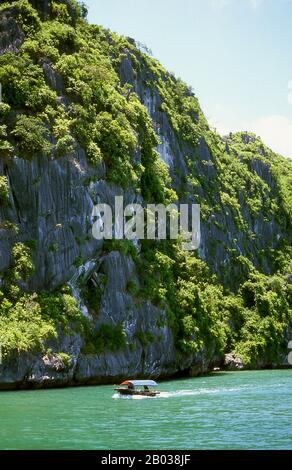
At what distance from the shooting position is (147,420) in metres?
22.3

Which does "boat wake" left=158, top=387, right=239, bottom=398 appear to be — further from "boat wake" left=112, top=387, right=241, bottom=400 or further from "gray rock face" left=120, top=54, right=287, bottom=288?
"gray rock face" left=120, top=54, right=287, bottom=288

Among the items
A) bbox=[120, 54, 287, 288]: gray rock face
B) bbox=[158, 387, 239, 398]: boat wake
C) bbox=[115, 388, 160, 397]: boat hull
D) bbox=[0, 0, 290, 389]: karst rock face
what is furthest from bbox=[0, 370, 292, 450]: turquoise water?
bbox=[120, 54, 287, 288]: gray rock face

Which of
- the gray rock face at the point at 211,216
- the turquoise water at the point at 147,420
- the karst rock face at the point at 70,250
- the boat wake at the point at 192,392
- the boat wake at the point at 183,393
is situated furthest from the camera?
the gray rock face at the point at 211,216

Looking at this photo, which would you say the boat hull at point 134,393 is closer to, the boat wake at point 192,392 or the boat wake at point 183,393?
the boat wake at point 183,393

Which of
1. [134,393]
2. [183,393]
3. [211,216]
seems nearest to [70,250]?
[183,393]

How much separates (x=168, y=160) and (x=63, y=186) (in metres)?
26.6

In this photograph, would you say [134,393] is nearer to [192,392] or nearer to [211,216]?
[192,392]

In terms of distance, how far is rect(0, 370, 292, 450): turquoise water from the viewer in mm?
17656

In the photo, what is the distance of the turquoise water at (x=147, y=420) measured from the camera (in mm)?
17656

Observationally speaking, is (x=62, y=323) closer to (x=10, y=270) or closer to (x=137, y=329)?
(x=10, y=270)

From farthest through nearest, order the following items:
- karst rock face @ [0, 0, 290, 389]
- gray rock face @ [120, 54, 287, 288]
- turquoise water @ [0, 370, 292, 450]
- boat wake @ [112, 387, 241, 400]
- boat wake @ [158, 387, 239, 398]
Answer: gray rock face @ [120, 54, 287, 288]
karst rock face @ [0, 0, 290, 389]
boat wake @ [158, 387, 239, 398]
boat wake @ [112, 387, 241, 400]
turquoise water @ [0, 370, 292, 450]

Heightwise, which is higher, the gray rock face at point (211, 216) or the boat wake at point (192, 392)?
the gray rock face at point (211, 216)

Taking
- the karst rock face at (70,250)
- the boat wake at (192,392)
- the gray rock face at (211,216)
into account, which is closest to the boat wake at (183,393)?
the boat wake at (192,392)
